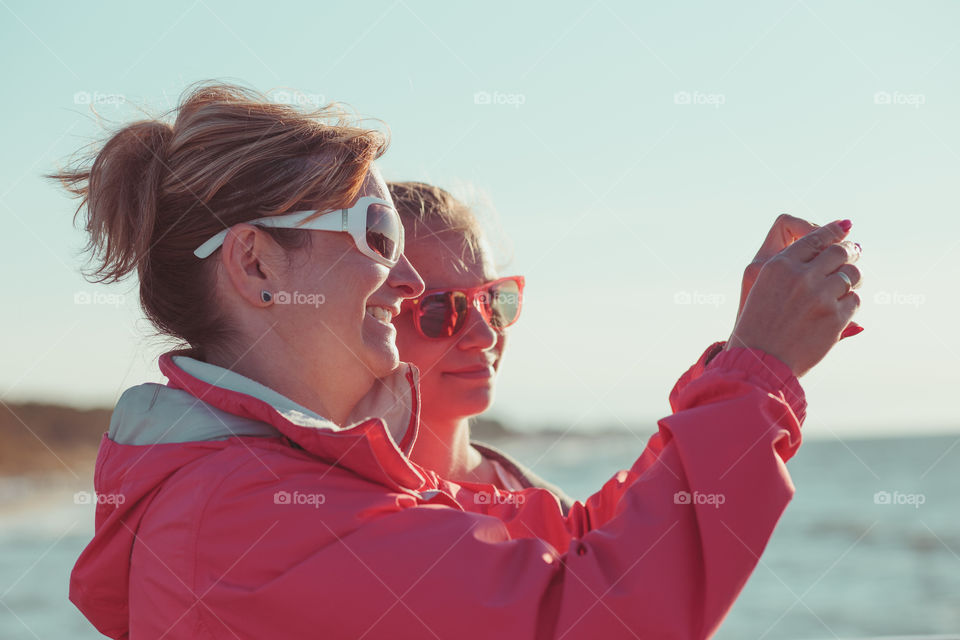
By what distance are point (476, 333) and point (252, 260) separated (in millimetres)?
1171

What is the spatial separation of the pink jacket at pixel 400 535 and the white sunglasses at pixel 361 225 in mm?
367

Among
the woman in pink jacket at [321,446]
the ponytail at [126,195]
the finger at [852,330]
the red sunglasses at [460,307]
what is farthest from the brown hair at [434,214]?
the finger at [852,330]

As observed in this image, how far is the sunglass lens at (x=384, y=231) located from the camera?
1.74 m

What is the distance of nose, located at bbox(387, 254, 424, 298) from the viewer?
6.34 feet

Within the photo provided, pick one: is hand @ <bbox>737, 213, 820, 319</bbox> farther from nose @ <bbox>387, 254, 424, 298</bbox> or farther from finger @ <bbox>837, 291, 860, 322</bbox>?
nose @ <bbox>387, 254, 424, 298</bbox>

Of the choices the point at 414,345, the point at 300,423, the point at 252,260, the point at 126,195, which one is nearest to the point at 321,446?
the point at 300,423

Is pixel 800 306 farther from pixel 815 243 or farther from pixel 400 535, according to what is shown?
pixel 400 535

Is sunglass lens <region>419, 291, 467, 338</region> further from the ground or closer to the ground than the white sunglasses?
further from the ground

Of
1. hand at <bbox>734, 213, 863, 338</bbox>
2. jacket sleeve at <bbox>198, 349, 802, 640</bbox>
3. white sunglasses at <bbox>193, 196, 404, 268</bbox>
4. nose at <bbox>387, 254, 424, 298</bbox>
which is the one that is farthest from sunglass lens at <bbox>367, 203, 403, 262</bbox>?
hand at <bbox>734, 213, 863, 338</bbox>

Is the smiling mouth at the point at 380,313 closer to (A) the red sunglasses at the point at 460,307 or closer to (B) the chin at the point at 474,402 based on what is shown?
(A) the red sunglasses at the point at 460,307

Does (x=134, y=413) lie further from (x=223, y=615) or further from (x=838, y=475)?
(x=838, y=475)

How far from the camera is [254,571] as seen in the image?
132 cm

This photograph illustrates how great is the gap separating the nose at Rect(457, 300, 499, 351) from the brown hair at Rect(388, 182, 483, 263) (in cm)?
20

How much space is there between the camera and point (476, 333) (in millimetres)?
2756
